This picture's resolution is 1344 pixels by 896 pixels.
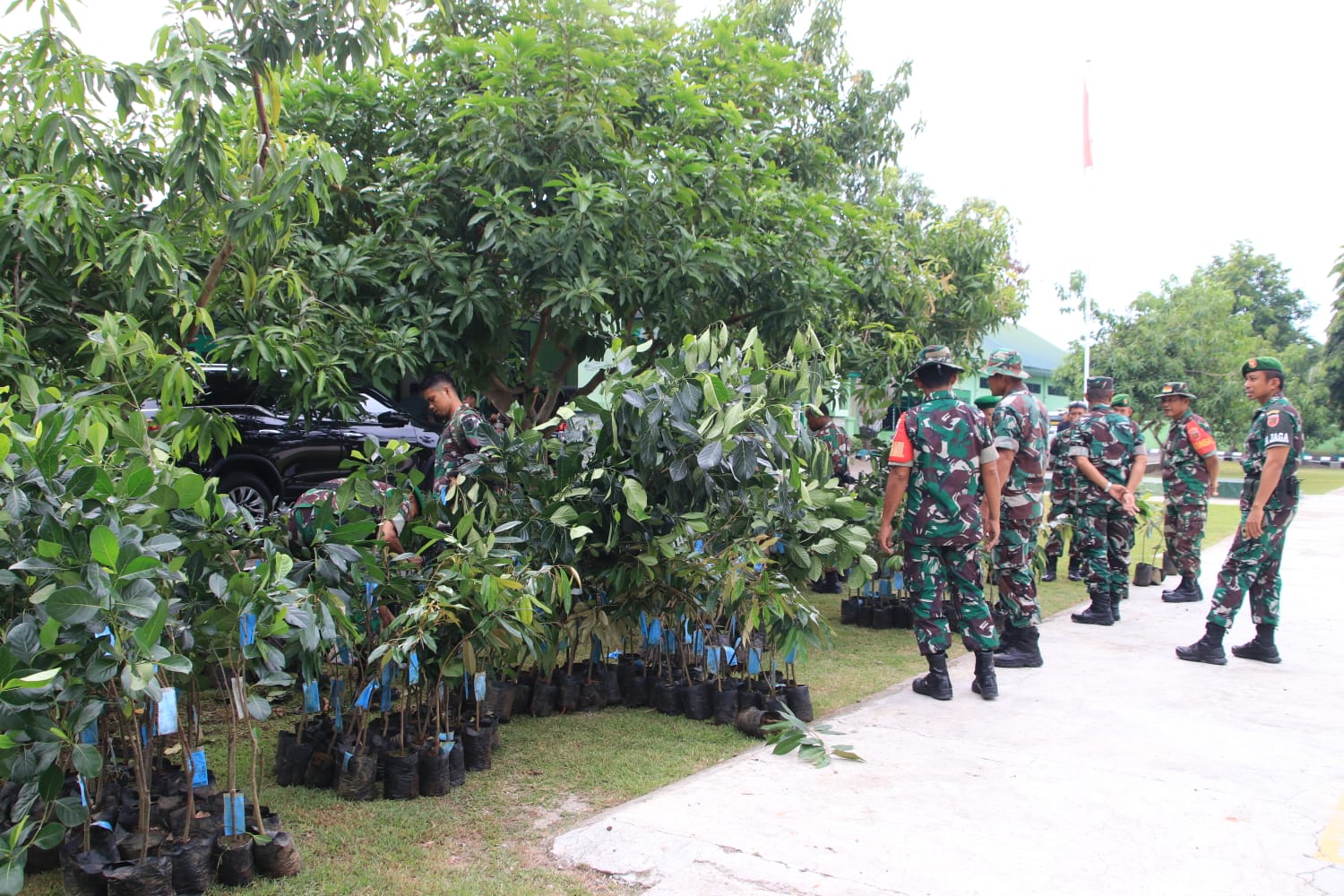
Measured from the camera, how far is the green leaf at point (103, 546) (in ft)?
7.62

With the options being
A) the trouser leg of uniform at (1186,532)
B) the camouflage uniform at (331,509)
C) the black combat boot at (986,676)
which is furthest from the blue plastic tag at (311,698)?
the trouser leg of uniform at (1186,532)

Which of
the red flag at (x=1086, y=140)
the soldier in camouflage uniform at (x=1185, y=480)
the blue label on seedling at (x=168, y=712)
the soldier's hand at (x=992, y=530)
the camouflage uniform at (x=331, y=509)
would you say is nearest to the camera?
the blue label on seedling at (x=168, y=712)

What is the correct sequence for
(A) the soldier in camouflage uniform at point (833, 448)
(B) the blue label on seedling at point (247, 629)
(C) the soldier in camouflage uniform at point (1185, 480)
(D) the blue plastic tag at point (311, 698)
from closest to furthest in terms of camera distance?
(B) the blue label on seedling at point (247, 629) < (D) the blue plastic tag at point (311, 698) < (A) the soldier in camouflage uniform at point (833, 448) < (C) the soldier in camouflage uniform at point (1185, 480)

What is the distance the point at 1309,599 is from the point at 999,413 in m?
4.38

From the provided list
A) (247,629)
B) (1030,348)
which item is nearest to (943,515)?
(247,629)

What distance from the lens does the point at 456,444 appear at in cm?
472

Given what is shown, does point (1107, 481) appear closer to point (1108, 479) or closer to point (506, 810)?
point (1108, 479)

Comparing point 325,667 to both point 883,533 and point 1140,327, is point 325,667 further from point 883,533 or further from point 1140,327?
point 1140,327

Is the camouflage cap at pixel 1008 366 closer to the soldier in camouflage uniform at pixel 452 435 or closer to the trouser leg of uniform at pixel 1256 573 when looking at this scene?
the trouser leg of uniform at pixel 1256 573

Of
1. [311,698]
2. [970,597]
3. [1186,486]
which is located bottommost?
[311,698]

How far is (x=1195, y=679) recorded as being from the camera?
542 centimetres

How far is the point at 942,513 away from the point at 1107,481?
321cm

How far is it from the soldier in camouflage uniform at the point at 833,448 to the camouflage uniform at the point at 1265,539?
7.40ft

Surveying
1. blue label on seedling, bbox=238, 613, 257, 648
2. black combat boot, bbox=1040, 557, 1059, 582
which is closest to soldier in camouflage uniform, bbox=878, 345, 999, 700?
blue label on seedling, bbox=238, 613, 257, 648
